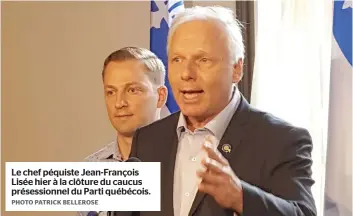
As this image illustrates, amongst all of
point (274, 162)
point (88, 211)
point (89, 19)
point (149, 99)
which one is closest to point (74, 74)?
point (89, 19)

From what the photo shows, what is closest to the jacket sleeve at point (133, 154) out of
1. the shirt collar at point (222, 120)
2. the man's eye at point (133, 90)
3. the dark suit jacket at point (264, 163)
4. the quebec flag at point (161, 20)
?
the dark suit jacket at point (264, 163)

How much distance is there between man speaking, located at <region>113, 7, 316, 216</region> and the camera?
1.21 metres

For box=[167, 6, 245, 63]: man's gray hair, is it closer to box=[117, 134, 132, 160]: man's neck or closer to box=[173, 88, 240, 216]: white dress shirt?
box=[173, 88, 240, 216]: white dress shirt

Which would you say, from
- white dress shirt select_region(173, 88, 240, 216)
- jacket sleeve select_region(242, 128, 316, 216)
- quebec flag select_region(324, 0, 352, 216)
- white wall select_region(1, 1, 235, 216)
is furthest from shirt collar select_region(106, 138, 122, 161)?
quebec flag select_region(324, 0, 352, 216)

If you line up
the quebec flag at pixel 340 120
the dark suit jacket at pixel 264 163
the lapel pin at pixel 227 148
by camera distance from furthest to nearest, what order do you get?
the quebec flag at pixel 340 120 < the lapel pin at pixel 227 148 < the dark suit jacket at pixel 264 163

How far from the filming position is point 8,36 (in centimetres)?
177

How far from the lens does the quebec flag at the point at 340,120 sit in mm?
1632

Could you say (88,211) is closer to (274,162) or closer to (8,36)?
(274,162)

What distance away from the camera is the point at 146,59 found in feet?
5.22

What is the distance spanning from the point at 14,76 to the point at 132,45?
0.41 meters

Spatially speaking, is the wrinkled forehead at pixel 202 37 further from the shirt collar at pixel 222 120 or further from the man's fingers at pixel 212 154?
the man's fingers at pixel 212 154

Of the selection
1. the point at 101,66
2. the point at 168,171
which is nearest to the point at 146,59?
the point at 101,66

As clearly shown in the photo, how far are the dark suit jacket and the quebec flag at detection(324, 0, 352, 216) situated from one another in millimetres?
441
